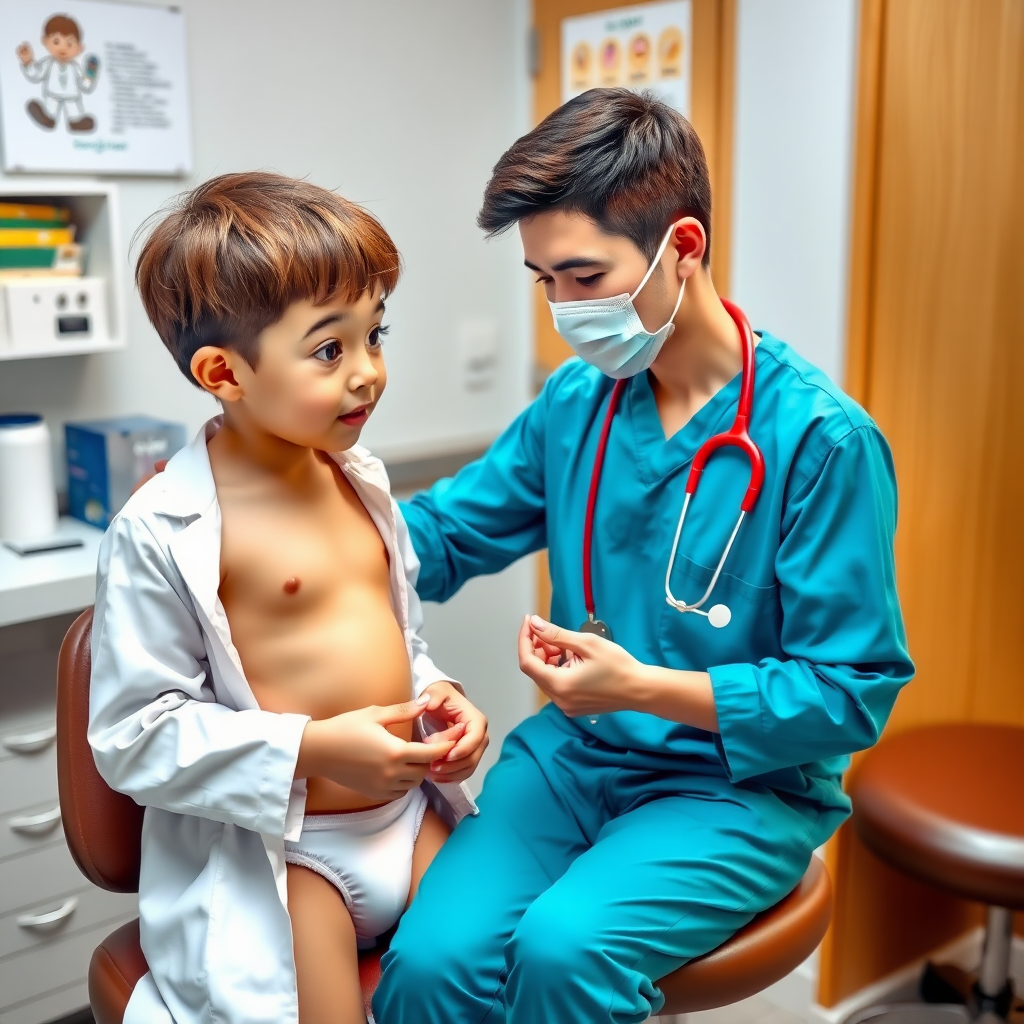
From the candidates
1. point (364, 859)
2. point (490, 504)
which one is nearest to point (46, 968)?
point (364, 859)

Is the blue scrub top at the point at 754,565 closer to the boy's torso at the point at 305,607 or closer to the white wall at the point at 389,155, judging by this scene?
the boy's torso at the point at 305,607

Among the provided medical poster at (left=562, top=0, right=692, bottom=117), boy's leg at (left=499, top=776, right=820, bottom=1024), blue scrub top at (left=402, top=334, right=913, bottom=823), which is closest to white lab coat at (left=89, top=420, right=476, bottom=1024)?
boy's leg at (left=499, top=776, right=820, bottom=1024)

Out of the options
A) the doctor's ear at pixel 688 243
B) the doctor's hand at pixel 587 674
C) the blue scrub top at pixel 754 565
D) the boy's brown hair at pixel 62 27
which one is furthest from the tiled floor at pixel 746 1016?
the boy's brown hair at pixel 62 27

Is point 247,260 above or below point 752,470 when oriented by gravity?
above

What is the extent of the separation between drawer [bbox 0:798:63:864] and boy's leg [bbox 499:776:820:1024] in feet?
3.21

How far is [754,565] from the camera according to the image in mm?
1300

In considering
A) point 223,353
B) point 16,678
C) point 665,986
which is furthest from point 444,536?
point 16,678

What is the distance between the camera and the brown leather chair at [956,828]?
1783mm

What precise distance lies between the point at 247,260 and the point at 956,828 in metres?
1.38

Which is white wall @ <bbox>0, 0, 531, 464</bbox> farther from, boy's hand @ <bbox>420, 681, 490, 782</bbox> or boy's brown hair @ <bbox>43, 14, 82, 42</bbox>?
boy's hand @ <bbox>420, 681, 490, 782</bbox>

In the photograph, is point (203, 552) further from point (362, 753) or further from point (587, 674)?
point (587, 674)

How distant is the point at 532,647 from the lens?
Answer: 1.27 m

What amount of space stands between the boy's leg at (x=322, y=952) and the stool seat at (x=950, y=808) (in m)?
1.03

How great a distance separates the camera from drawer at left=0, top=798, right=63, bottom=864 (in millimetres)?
1801
